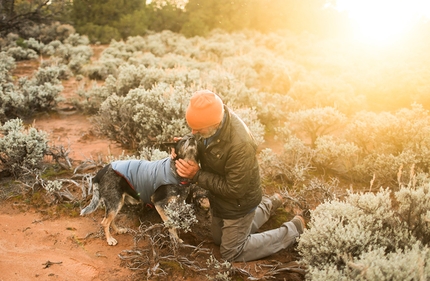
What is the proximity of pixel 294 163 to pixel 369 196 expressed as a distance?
2503mm

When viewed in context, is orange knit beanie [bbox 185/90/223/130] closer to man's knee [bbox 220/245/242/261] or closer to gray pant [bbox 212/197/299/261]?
gray pant [bbox 212/197/299/261]

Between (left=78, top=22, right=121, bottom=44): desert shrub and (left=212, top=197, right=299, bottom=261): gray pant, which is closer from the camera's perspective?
(left=212, top=197, right=299, bottom=261): gray pant

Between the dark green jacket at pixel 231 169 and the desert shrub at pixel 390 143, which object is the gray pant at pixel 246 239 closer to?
the dark green jacket at pixel 231 169

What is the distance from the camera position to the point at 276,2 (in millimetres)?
21969

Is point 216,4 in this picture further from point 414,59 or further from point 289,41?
point 414,59

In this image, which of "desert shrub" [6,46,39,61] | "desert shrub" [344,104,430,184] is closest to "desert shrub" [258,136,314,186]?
"desert shrub" [344,104,430,184]

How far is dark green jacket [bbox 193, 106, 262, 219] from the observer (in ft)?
10.4

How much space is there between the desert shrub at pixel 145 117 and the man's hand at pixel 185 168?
270 cm

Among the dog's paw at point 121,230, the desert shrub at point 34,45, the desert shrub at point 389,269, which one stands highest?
the desert shrub at point 34,45

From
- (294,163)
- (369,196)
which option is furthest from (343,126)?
(369,196)

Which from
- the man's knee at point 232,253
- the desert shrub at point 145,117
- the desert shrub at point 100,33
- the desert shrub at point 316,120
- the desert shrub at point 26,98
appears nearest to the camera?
the man's knee at point 232,253

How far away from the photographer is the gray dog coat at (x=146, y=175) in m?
3.51

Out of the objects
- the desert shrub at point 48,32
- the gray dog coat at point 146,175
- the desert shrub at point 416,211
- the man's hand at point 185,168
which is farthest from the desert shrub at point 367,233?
the desert shrub at point 48,32

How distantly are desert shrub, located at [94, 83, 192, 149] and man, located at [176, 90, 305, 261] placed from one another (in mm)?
2678
